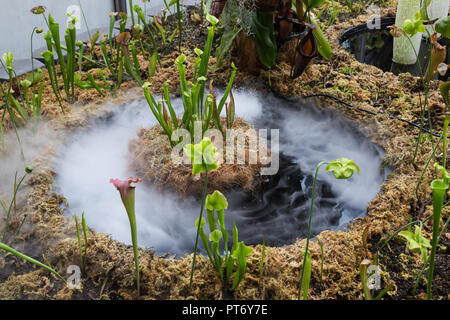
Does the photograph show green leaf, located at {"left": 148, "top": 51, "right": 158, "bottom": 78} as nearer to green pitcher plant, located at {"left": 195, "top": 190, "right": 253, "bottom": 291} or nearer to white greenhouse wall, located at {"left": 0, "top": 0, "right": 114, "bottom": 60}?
white greenhouse wall, located at {"left": 0, "top": 0, "right": 114, "bottom": 60}

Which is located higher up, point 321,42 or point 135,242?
point 321,42

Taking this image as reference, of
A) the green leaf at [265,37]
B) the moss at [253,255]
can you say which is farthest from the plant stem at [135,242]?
the green leaf at [265,37]

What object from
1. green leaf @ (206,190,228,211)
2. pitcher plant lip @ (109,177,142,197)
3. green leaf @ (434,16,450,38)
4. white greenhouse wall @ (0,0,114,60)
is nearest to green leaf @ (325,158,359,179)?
green leaf @ (206,190,228,211)

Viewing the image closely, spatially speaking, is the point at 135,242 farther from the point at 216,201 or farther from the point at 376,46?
the point at 376,46

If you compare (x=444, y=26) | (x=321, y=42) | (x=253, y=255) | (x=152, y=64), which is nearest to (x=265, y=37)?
(x=321, y=42)

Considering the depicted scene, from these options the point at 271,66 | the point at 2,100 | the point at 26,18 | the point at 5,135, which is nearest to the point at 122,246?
the point at 5,135

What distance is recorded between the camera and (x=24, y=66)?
2.29 meters

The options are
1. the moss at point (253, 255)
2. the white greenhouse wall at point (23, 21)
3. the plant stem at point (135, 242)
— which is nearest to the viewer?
the plant stem at point (135, 242)

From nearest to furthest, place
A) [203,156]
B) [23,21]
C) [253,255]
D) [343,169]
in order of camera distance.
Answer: [203,156]
[343,169]
[253,255]
[23,21]

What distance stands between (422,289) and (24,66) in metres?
2.25

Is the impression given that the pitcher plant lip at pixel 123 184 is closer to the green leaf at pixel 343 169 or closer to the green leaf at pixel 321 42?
the green leaf at pixel 343 169

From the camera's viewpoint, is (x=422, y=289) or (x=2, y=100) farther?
(x=2, y=100)

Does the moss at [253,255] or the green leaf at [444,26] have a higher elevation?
the green leaf at [444,26]
